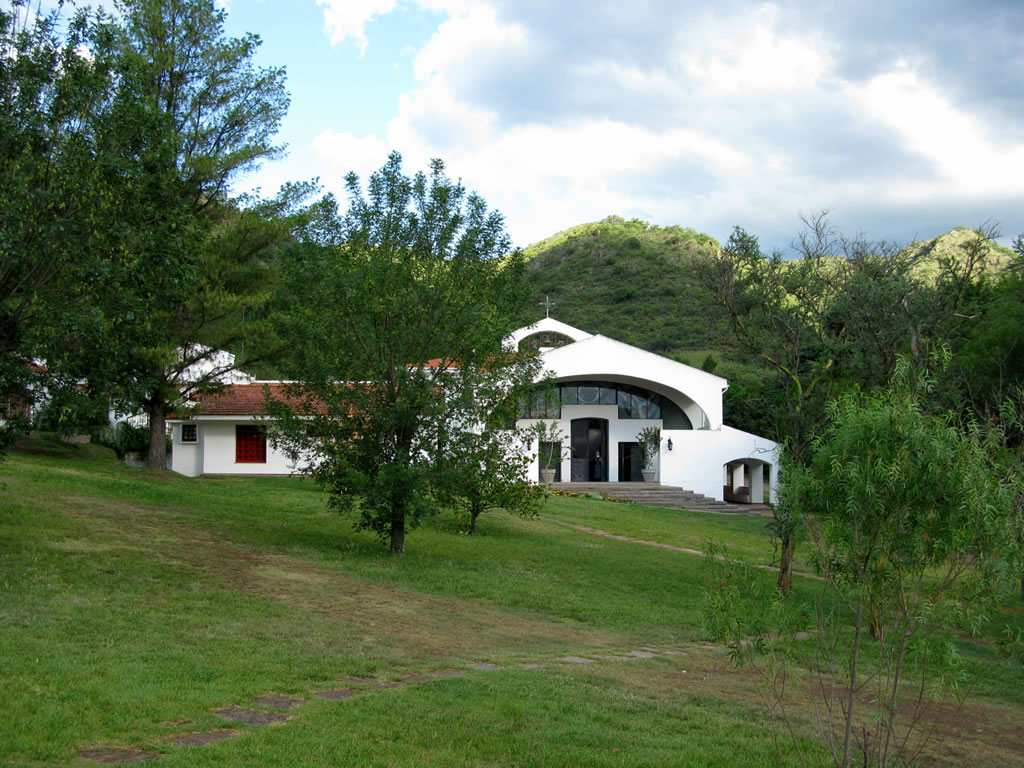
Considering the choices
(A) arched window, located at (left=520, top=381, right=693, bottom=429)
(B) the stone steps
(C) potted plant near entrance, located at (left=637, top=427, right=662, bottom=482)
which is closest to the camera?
(B) the stone steps

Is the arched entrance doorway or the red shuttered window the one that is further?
the arched entrance doorway

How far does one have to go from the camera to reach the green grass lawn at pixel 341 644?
681 cm

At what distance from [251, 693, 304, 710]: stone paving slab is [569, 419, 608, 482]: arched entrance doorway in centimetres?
3612

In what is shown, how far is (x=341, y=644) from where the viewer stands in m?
10.1

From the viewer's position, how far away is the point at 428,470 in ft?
50.8

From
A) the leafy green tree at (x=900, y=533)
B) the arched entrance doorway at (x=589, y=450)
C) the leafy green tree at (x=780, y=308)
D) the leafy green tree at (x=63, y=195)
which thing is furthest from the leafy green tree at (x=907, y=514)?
the arched entrance doorway at (x=589, y=450)

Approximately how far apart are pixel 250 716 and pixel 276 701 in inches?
19.4

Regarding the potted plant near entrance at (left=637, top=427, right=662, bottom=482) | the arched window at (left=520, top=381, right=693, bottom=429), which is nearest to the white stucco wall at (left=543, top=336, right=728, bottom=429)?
the arched window at (left=520, top=381, right=693, bottom=429)

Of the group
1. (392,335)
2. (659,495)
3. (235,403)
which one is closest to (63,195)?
(392,335)

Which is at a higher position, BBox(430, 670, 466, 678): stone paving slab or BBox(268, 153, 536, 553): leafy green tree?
BBox(268, 153, 536, 553): leafy green tree

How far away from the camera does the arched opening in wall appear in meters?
42.3

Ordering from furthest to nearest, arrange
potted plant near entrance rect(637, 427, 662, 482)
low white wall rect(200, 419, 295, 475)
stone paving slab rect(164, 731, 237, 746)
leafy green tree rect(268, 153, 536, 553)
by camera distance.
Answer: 1. potted plant near entrance rect(637, 427, 662, 482)
2. low white wall rect(200, 419, 295, 475)
3. leafy green tree rect(268, 153, 536, 553)
4. stone paving slab rect(164, 731, 237, 746)

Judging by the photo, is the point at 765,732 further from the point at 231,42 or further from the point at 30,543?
the point at 231,42

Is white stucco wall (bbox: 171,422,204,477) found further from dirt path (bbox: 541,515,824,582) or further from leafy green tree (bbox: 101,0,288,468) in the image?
dirt path (bbox: 541,515,824,582)
